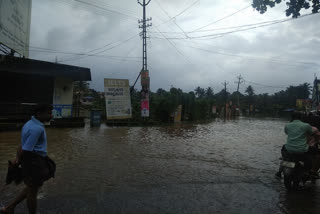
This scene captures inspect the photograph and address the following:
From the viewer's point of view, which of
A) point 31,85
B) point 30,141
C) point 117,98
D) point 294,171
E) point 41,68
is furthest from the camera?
point 117,98

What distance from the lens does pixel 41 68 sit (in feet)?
49.0

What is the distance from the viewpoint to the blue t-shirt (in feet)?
9.75

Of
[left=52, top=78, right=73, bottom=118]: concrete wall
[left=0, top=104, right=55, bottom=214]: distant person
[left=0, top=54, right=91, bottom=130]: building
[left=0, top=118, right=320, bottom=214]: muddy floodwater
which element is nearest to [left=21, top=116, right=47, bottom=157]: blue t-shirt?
[left=0, top=104, right=55, bottom=214]: distant person

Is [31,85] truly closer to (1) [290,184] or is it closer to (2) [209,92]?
(1) [290,184]

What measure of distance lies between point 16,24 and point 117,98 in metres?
7.24

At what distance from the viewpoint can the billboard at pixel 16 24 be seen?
1139 cm

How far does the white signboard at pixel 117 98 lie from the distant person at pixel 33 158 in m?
13.3

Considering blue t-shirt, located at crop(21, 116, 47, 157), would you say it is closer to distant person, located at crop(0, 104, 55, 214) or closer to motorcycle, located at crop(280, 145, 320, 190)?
distant person, located at crop(0, 104, 55, 214)

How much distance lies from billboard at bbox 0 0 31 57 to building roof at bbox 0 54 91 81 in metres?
0.66

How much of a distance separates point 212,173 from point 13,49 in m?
12.5

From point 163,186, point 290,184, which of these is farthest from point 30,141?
point 290,184

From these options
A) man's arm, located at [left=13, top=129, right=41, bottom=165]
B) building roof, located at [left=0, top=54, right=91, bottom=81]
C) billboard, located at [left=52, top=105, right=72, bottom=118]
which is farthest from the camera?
billboard, located at [left=52, top=105, right=72, bottom=118]

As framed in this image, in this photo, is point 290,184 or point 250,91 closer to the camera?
point 290,184

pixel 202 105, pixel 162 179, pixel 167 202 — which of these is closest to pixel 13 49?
pixel 162 179
